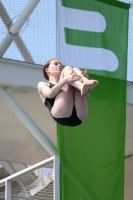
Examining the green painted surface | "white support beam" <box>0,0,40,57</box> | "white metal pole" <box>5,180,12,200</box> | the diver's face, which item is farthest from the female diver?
"white support beam" <box>0,0,40,57</box>

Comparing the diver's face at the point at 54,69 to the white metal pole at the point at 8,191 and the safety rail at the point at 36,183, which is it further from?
the white metal pole at the point at 8,191

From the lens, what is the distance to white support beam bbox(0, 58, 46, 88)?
9570 mm

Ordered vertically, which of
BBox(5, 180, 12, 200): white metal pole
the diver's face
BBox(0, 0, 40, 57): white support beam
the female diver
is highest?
BBox(0, 0, 40, 57): white support beam

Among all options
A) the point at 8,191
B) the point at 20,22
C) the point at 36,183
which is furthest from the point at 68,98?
the point at 20,22

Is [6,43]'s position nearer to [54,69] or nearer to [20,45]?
[20,45]

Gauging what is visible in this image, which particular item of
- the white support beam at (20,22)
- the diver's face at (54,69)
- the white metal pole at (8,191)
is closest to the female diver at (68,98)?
the diver's face at (54,69)

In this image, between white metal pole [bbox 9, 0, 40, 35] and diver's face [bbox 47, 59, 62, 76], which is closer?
diver's face [bbox 47, 59, 62, 76]

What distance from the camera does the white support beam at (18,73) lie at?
31.4ft

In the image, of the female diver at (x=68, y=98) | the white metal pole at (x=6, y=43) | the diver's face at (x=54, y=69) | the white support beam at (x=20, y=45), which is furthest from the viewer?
the white support beam at (x=20, y=45)

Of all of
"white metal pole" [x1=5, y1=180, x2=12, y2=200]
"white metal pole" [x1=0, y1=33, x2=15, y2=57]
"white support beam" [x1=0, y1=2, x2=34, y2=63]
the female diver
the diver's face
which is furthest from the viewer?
"white support beam" [x1=0, y1=2, x2=34, y2=63]

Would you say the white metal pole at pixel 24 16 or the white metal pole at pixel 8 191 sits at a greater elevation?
the white metal pole at pixel 24 16

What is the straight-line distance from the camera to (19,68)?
9.65 metres

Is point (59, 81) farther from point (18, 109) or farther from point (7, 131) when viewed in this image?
point (7, 131)

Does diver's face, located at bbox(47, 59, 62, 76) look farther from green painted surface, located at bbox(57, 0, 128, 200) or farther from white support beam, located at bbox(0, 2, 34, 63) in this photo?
white support beam, located at bbox(0, 2, 34, 63)
